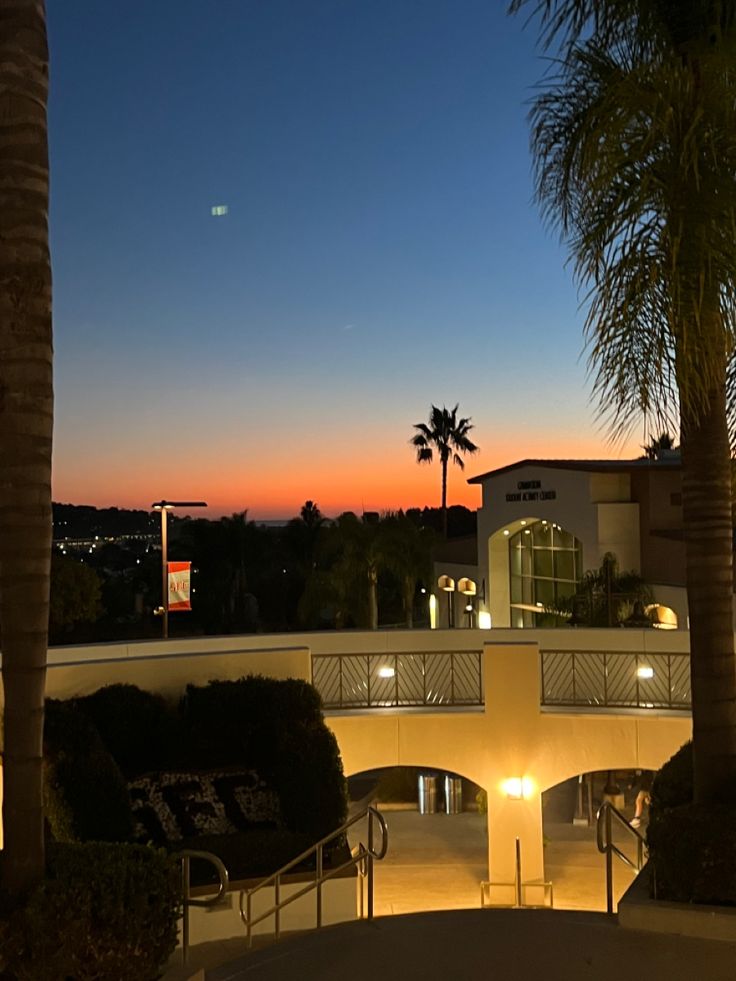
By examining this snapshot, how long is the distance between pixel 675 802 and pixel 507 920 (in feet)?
5.42

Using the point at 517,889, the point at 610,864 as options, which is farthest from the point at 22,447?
the point at 517,889

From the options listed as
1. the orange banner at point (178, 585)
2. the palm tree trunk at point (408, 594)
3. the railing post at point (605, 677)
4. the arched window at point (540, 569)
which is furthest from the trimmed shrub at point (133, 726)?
the palm tree trunk at point (408, 594)

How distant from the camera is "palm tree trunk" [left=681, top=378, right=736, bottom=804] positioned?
7.19 metres

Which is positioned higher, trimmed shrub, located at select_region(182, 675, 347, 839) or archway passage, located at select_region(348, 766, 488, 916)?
trimmed shrub, located at select_region(182, 675, 347, 839)

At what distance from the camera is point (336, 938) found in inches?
293

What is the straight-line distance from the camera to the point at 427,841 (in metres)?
18.3

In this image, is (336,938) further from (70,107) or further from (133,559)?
(133,559)

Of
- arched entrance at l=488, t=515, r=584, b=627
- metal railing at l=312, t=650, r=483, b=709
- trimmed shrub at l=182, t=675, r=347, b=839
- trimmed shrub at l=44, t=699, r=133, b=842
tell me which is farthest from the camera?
arched entrance at l=488, t=515, r=584, b=627

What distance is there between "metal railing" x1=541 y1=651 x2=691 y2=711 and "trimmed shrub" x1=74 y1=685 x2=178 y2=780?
598 centimetres

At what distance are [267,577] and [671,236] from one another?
2025 inches

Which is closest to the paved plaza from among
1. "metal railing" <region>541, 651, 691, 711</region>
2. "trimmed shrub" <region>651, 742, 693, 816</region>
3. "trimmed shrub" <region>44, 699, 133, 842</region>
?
"metal railing" <region>541, 651, 691, 711</region>

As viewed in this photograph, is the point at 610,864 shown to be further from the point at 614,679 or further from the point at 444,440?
the point at 444,440

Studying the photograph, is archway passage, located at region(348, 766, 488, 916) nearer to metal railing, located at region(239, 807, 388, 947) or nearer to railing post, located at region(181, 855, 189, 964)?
metal railing, located at region(239, 807, 388, 947)

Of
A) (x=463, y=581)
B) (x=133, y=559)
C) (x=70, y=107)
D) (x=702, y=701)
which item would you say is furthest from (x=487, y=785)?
(x=133, y=559)
